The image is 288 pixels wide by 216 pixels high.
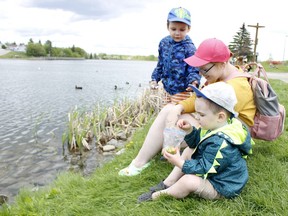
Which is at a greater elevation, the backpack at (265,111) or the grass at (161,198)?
the backpack at (265,111)

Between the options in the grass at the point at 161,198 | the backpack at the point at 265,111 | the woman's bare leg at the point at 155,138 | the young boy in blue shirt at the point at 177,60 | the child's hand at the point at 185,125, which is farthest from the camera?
the young boy in blue shirt at the point at 177,60

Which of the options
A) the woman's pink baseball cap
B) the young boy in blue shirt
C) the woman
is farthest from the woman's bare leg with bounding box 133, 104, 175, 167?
the woman's pink baseball cap

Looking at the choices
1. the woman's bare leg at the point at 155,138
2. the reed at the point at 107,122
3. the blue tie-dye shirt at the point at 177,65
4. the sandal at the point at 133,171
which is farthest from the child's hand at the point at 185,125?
the reed at the point at 107,122

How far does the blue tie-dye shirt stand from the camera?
3.65 metres

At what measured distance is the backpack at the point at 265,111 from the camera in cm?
282

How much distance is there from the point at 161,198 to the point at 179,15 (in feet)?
6.26

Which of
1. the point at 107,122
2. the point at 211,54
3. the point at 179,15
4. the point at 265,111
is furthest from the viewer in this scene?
the point at 107,122

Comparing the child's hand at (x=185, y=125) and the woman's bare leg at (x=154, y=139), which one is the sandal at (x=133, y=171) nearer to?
the woman's bare leg at (x=154, y=139)

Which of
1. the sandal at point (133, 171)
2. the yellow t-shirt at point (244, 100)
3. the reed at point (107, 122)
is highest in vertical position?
the yellow t-shirt at point (244, 100)

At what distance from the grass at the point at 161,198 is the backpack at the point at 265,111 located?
35cm

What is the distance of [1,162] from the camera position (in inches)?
263

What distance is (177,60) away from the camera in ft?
12.0

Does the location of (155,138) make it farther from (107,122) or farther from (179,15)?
(107,122)

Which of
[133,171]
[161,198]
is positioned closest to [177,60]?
[133,171]
